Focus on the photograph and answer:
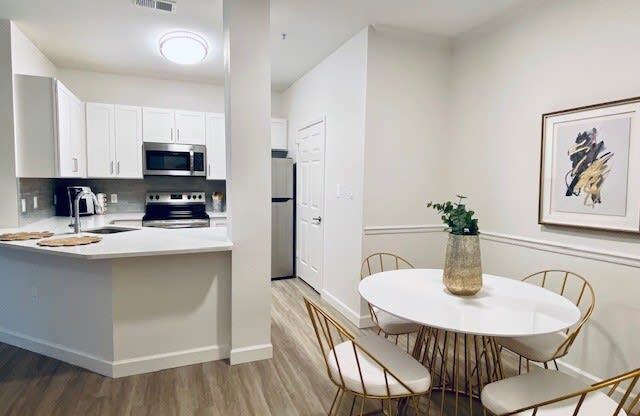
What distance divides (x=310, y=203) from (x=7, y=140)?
298cm

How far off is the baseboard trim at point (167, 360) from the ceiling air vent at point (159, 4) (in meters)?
2.59

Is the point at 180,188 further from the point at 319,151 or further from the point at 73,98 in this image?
the point at 319,151

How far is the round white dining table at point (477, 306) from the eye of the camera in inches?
60.3

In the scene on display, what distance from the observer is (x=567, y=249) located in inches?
97.9

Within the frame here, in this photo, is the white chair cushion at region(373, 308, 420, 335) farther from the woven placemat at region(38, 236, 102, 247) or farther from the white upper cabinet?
the white upper cabinet

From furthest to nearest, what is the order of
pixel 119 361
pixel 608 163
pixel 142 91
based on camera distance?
pixel 142 91, pixel 119 361, pixel 608 163

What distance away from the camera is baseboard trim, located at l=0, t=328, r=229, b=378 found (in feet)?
8.07

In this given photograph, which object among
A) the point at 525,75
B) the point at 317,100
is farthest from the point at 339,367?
the point at 317,100

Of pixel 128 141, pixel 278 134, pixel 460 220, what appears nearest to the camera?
pixel 460 220

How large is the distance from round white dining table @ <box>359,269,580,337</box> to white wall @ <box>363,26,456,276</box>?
3.92 ft

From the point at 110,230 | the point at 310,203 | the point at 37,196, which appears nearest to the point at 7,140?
the point at 37,196

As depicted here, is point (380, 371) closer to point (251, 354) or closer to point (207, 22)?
point (251, 354)

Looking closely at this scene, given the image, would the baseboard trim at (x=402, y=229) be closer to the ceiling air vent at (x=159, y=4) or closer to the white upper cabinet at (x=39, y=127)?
the ceiling air vent at (x=159, y=4)

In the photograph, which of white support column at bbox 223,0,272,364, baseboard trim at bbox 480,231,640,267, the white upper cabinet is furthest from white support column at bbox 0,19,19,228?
baseboard trim at bbox 480,231,640,267
